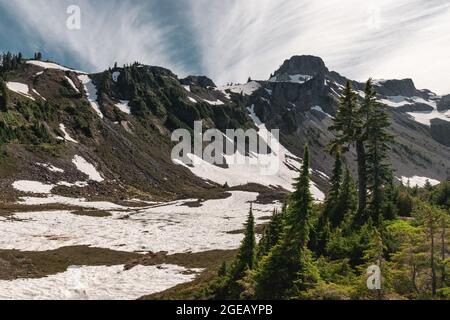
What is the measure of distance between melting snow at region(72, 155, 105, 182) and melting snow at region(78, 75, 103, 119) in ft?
154

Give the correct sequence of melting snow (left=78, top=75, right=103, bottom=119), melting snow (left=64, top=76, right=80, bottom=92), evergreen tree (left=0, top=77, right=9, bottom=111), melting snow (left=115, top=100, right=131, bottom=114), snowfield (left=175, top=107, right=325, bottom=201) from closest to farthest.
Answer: evergreen tree (left=0, top=77, right=9, bottom=111) → snowfield (left=175, top=107, right=325, bottom=201) → melting snow (left=78, top=75, right=103, bottom=119) → melting snow (left=64, top=76, right=80, bottom=92) → melting snow (left=115, top=100, right=131, bottom=114)

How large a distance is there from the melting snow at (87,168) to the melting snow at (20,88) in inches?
1459

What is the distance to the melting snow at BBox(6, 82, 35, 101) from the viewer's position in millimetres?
134175

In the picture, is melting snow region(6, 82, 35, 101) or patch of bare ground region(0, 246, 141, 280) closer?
patch of bare ground region(0, 246, 141, 280)

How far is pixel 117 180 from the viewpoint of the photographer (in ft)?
376

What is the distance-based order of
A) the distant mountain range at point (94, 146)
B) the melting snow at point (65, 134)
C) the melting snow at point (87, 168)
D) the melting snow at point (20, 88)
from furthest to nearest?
the melting snow at point (20, 88) < the melting snow at point (65, 134) < the melting snow at point (87, 168) < the distant mountain range at point (94, 146)

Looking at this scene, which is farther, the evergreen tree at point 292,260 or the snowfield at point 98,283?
the snowfield at point 98,283

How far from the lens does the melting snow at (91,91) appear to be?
163075mm

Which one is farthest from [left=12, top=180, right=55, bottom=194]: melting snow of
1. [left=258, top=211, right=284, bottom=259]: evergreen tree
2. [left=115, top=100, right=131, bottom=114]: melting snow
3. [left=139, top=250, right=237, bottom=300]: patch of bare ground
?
[left=115, top=100, right=131, bottom=114]: melting snow

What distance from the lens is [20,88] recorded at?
141 metres

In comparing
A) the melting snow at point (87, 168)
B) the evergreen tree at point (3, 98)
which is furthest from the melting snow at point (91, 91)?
the melting snow at point (87, 168)

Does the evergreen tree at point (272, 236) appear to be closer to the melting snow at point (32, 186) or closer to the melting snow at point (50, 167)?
the melting snow at point (32, 186)

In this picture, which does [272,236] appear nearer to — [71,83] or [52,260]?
[52,260]

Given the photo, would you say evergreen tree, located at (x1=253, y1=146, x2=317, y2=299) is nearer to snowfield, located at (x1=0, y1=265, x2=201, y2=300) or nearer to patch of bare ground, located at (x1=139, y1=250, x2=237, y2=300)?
patch of bare ground, located at (x1=139, y1=250, x2=237, y2=300)
